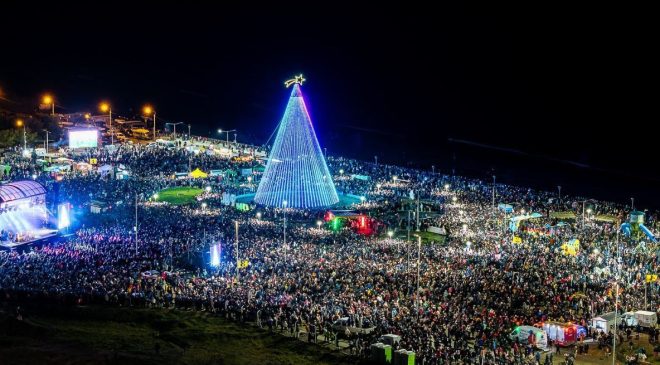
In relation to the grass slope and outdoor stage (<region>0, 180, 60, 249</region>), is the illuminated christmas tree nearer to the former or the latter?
the grass slope

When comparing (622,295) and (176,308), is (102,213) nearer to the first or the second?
(176,308)

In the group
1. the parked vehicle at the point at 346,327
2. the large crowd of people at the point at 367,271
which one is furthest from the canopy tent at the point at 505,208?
the parked vehicle at the point at 346,327

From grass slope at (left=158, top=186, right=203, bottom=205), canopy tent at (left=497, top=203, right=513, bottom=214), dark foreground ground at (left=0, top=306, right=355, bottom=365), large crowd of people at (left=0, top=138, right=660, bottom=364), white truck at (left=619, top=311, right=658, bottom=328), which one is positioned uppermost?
grass slope at (left=158, top=186, right=203, bottom=205)

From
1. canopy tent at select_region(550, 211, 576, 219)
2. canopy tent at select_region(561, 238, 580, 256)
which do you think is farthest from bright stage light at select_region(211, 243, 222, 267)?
canopy tent at select_region(550, 211, 576, 219)

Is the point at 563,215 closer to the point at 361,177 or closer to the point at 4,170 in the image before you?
the point at 361,177

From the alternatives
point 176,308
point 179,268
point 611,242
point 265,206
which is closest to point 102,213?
point 265,206
